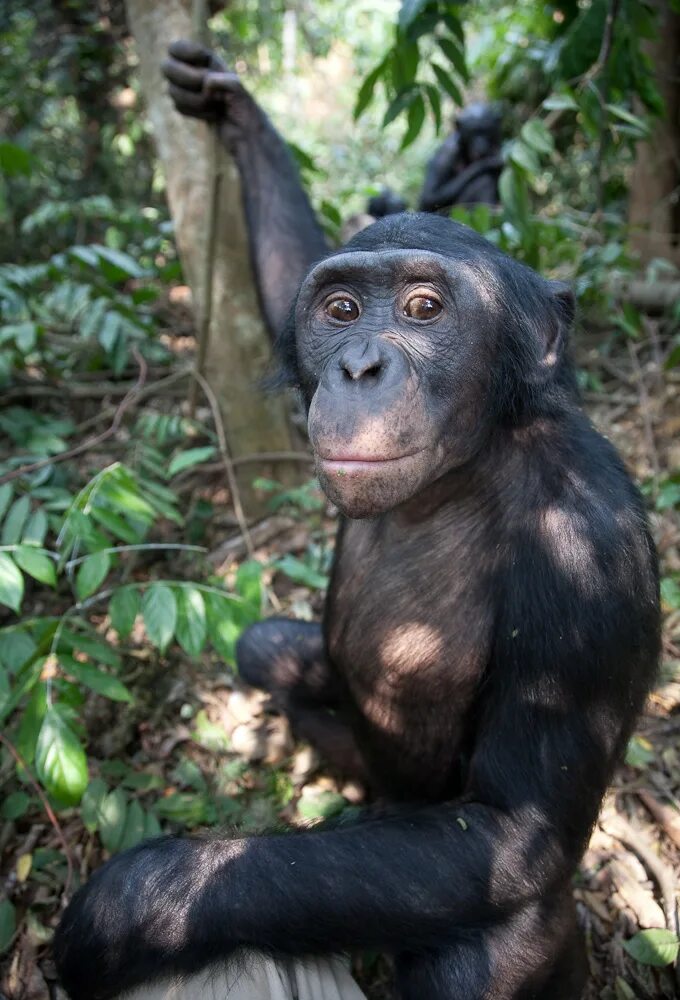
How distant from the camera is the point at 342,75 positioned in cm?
2247

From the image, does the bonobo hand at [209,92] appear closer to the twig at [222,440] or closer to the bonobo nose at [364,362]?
the twig at [222,440]

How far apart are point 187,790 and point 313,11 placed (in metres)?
13.7

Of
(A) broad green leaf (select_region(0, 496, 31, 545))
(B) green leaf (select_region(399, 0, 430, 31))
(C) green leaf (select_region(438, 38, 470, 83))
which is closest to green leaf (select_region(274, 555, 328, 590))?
(A) broad green leaf (select_region(0, 496, 31, 545))

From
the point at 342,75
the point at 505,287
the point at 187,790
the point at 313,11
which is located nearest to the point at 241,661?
the point at 187,790

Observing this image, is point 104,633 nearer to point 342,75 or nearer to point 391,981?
point 391,981

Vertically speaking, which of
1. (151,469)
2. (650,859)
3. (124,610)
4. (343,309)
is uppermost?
→ (343,309)

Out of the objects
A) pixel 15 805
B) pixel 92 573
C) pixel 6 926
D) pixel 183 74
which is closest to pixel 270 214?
pixel 183 74

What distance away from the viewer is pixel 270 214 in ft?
13.1

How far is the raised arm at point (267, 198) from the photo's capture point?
3900 mm

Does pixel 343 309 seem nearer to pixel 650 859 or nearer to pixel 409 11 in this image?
pixel 409 11

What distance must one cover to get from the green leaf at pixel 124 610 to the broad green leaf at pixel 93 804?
2.55ft

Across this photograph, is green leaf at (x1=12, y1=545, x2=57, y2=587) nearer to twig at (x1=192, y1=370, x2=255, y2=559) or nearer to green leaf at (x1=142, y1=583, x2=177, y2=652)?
green leaf at (x1=142, y1=583, x2=177, y2=652)

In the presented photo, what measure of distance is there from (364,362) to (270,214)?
211cm

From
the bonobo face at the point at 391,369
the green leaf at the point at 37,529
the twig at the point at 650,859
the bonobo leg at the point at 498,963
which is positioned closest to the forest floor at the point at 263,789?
the twig at the point at 650,859
